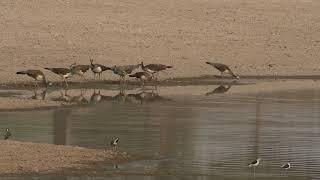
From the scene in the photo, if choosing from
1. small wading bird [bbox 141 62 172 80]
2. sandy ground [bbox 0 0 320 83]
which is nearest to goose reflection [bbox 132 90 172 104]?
small wading bird [bbox 141 62 172 80]

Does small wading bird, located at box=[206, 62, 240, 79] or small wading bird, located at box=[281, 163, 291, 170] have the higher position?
small wading bird, located at box=[206, 62, 240, 79]

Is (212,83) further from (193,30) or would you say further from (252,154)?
(252,154)

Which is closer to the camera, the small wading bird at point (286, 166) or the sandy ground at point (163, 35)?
the small wading bird at point (286, 166)

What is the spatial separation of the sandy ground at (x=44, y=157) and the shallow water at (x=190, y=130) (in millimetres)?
362

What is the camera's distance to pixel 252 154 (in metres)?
14.7

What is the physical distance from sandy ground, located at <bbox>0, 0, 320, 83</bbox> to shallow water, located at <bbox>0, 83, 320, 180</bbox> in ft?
16.1

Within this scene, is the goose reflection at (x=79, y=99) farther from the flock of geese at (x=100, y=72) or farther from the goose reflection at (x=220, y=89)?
the goose reflection at (x=220, y=89)

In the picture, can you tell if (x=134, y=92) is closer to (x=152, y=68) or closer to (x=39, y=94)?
(x=152, y=68)

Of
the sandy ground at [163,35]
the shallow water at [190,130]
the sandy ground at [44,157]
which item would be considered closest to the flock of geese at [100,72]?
the shallow water at [190,130]

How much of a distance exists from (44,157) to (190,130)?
4.48 meters

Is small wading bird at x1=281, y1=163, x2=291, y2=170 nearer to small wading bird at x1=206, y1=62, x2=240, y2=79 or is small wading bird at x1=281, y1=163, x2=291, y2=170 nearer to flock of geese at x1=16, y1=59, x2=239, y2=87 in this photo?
flock of geese at x1=16, y1=59, x2=239, y2=87

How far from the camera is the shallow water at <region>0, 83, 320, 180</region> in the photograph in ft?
43.8

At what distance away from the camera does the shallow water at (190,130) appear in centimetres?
1334

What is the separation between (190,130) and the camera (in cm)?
1744
